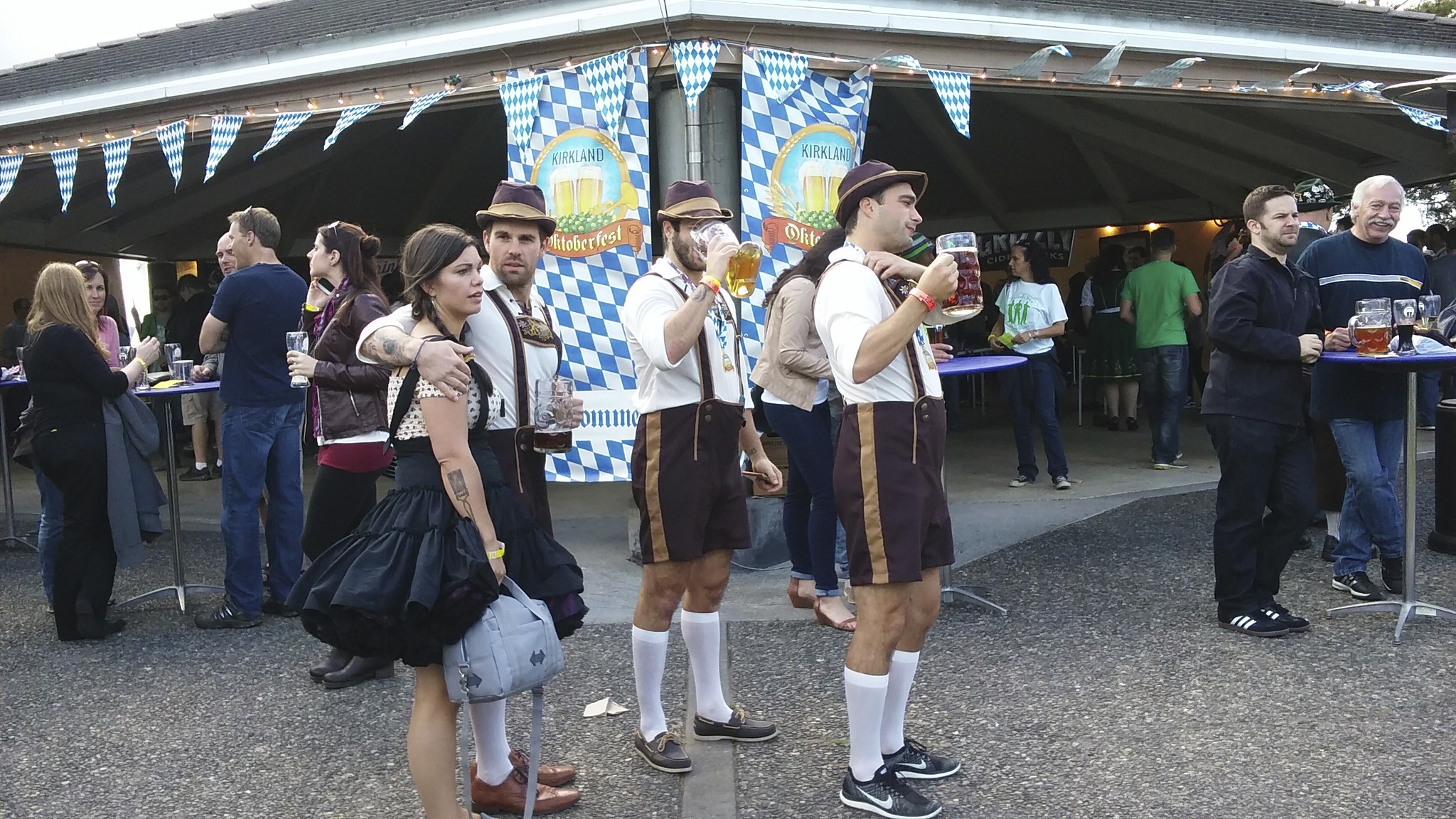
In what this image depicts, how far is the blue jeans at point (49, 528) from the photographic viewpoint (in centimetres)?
543

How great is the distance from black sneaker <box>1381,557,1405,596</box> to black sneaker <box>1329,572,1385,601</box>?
0.07 metres

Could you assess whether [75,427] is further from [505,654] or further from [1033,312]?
[1033,312]

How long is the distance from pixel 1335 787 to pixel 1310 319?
2412 mm

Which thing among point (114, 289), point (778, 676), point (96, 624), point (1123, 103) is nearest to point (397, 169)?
point (114, 289)

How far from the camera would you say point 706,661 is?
3.75 meters

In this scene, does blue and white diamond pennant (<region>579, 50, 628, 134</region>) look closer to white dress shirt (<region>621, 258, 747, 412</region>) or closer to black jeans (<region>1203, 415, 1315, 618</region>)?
white dress shirt (<region>621, 258, 747, 412</region>)

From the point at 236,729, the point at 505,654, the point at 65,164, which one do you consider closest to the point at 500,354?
the point at 505,654

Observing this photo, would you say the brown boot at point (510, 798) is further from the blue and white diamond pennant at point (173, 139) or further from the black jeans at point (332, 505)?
the blue and white diamond pennant at point (173, 139)

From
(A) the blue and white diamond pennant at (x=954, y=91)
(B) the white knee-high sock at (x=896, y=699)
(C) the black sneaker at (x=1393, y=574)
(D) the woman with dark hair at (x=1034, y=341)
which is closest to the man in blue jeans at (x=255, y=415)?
(B) the white knee-high sock at (x=896, y=699)

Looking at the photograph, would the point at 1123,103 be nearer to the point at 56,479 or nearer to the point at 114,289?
the point at 56,479

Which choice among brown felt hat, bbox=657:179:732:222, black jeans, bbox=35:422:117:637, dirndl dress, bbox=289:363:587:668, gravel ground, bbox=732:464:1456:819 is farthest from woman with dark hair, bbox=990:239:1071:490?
dirndl dress, bbox=289:363:587:668

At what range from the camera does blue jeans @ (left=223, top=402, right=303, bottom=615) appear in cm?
533

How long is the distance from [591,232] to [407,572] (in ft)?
A: 13.2

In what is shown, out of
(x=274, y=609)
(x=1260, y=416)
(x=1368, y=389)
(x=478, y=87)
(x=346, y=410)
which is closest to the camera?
(x=346, y=410)
